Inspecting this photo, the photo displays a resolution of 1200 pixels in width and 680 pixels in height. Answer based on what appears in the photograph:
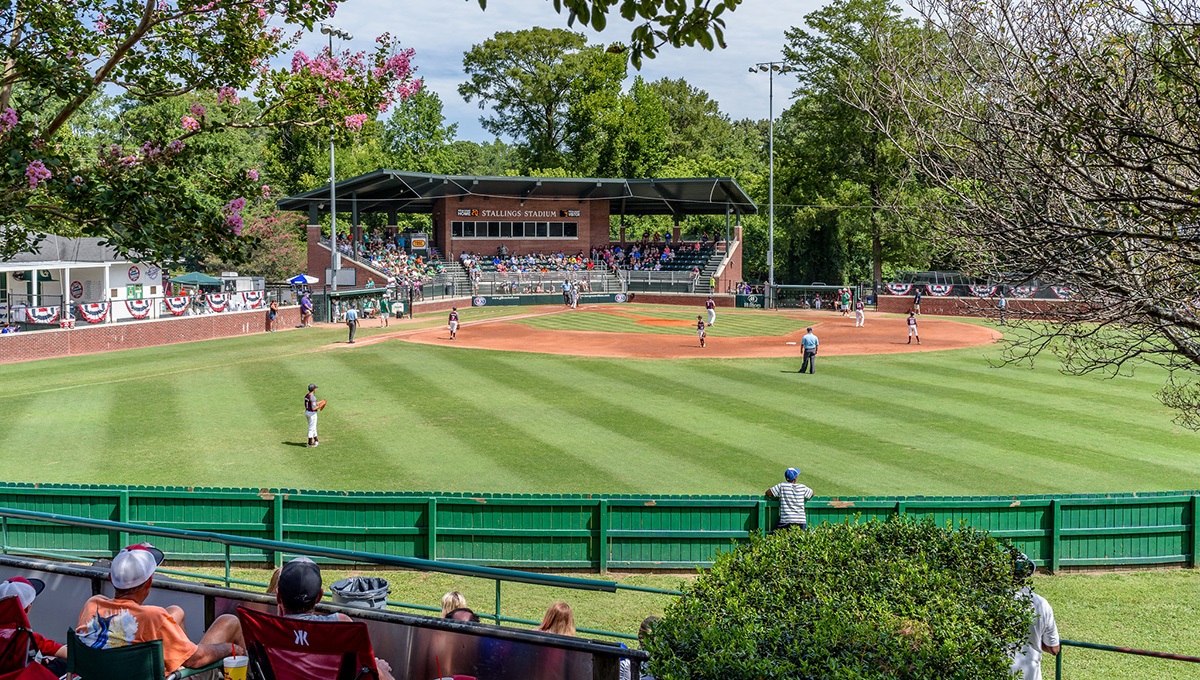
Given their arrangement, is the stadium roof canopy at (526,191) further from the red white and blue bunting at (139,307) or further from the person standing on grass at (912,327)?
the person standing on grass at (912,327)

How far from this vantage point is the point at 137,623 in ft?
19.2

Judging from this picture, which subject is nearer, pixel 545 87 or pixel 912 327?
pixel 912 327

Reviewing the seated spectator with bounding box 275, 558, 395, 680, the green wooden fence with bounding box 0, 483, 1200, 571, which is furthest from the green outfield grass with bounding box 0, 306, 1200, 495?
the seated spectator with bounding box 275, 558, 395, 680

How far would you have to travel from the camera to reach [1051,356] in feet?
125

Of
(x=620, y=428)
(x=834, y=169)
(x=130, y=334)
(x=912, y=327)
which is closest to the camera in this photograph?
(x=620, y=428)

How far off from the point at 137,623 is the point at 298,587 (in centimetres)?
117

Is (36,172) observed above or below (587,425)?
above

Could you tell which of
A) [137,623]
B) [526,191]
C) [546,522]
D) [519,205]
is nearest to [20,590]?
[137,623]

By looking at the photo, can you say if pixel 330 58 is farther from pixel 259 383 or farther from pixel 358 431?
pixel 259 383

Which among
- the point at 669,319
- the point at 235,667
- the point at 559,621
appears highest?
the point at 669,319

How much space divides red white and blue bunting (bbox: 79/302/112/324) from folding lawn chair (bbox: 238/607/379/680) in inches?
1489

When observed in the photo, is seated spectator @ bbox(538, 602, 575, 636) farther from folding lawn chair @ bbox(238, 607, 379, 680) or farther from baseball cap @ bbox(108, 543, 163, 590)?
baseball cap @ bbox(108, 543, 163, 590)

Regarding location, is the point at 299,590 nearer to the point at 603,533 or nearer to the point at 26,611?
the point at 26,611

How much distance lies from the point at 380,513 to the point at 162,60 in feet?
23.6
